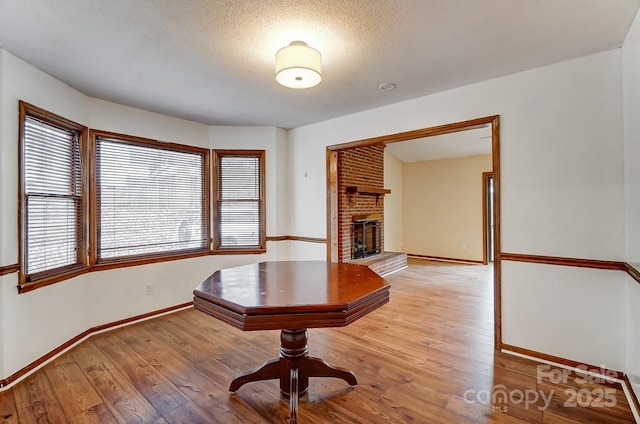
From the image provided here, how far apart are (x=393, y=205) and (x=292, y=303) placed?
6050 mm

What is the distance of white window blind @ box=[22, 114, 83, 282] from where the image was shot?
2355 millimetres

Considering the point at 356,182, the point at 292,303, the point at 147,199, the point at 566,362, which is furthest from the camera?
the point at 356,182

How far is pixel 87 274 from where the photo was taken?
9.63 feet

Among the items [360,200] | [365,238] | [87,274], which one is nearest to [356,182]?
[360,200]

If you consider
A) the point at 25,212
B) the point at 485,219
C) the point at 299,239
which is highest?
the point at 25,212

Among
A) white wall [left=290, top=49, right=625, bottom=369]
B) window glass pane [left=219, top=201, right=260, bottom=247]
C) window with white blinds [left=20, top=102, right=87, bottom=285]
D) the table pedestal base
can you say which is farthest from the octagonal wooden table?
window glass pane [left=219, top=201, right=260, bottom=247]

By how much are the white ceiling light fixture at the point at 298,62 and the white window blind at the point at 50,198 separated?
2091 mm

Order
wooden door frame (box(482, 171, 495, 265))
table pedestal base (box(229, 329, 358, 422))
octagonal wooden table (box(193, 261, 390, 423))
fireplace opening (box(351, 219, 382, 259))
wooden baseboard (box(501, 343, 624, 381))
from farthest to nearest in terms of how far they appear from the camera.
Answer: wooden door frame (box(482, 171, 495, 265)), fireplace opening (box(351, 219, 382, 259)), wooden baseboard (box(501, 343, 624, 381)), table pedestal base (box(229, 329, 358, 422)), octagonal wooden table (box(193, 261, 390, 423))

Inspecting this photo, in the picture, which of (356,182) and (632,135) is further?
(356,182)

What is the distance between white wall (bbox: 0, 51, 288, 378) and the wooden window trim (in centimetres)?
4

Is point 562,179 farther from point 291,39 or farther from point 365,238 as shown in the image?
point 365,238

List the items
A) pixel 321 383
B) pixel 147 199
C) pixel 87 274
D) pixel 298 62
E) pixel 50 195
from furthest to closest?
pixel 147 199
pixel 87 274
pixel 50 195
pixel 321 383
pixel 298 62

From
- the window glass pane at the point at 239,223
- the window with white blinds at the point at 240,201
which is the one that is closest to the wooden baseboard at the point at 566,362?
the window with white blinds at the point at 240,201

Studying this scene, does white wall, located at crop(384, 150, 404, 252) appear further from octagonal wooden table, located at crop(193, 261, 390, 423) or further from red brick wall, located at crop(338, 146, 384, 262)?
octagonal wooden table, located at crop(193, 261, 390, 423)
